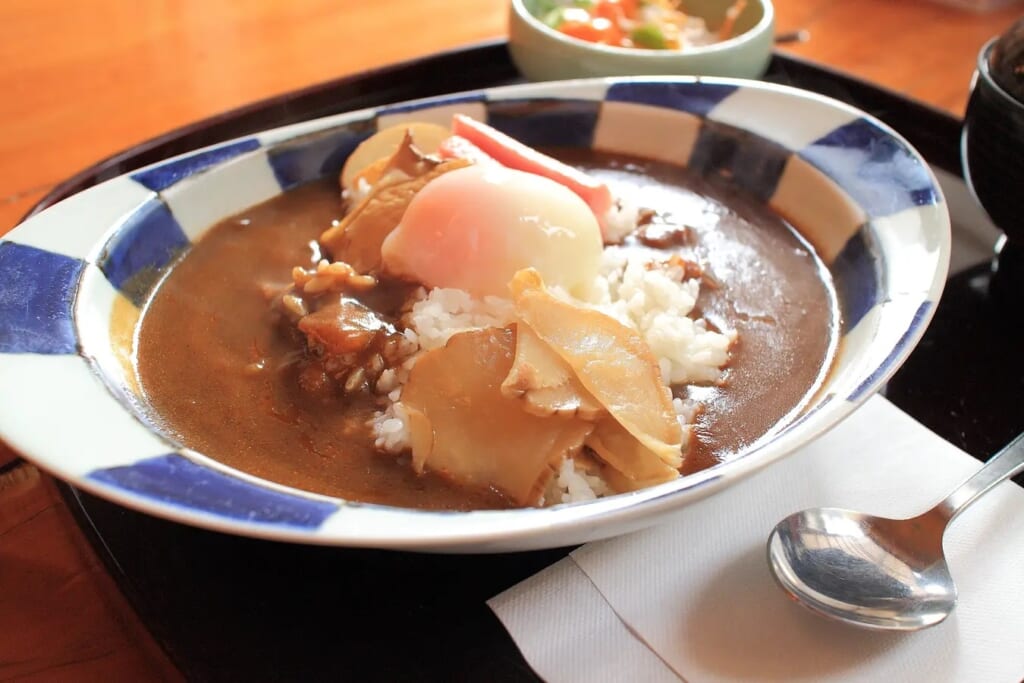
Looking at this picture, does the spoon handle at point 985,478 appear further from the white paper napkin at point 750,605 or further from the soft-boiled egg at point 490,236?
the soft-boiled egg at point 490,236

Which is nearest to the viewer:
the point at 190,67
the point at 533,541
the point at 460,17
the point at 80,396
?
the point at 533,541

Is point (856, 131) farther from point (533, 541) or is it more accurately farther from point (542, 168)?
point (533, 541)

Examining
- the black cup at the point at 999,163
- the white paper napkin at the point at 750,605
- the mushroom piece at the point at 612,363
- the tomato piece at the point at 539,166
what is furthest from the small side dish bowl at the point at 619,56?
the white paper napkin at the point at 750,605

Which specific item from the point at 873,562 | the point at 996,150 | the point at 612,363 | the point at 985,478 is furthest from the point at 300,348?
the point at 996,150

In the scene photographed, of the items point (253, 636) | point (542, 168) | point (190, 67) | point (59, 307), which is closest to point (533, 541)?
point (253, 636)

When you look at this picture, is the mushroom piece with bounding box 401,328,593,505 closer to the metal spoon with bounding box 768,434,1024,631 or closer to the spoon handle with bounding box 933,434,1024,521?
the metal spoon with bounding box 768,434,1024,631

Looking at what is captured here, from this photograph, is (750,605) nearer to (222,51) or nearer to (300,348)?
(300,348)

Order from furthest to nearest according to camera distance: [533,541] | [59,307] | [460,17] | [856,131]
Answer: [460,17] < [856,131] < [59,307] < [533,541]
